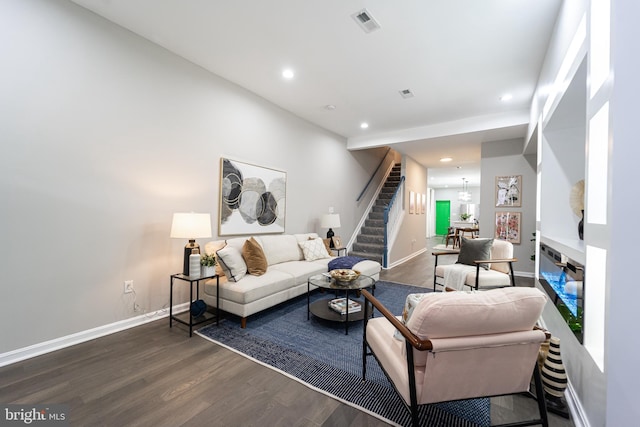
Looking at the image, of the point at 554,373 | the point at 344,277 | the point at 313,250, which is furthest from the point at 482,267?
the point at 313,250

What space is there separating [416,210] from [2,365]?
25.9 ft

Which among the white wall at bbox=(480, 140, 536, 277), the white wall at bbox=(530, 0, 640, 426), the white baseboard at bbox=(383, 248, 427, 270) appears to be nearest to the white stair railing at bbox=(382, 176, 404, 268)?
the white baseboard at bbox=(383, 248, 427, 270)

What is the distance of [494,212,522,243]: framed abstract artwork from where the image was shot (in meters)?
5.53

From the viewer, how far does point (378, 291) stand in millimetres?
4242

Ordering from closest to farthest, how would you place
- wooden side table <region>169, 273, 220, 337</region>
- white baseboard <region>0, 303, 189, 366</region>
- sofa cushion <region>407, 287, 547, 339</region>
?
sofa cushion <region>407, 287, 547, 339</region> → white baseboard <region>0, 303, 189, 366</region> → wooden side table <region>169, 273, 220, 337</region>

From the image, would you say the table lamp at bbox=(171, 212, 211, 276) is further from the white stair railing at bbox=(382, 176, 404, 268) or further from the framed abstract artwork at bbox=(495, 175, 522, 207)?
the framed abstract artwork at bbox=(495, 175, 522, 207)

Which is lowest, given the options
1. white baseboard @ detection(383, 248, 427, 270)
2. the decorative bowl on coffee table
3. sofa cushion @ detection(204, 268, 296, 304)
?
white baseboard @ detection(383, 248, 427, 270)

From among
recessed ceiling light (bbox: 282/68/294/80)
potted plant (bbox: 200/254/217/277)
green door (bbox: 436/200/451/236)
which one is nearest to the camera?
potted plant (bbox: 200/254/217/277)

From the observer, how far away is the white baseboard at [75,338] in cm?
214

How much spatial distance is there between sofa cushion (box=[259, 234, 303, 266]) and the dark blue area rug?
0.71 meters

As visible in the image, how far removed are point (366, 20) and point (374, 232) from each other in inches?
197

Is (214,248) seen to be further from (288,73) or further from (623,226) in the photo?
(623,226)

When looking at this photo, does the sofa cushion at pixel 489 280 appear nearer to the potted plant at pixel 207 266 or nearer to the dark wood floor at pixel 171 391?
the dark wood floor at pixel 171 391

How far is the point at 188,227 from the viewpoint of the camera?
2850mm
